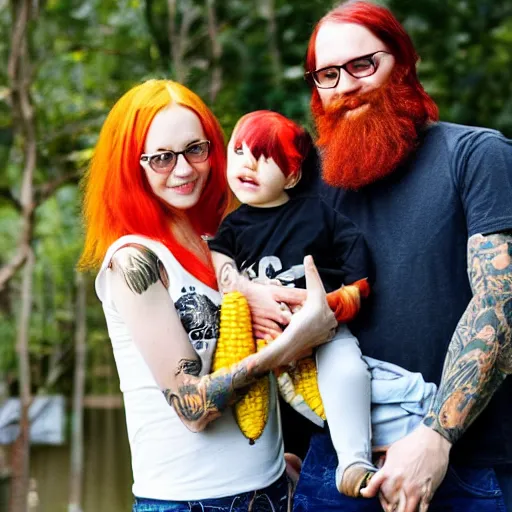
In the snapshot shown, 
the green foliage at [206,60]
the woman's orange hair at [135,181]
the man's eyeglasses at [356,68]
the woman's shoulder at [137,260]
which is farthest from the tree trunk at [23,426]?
the man's eyeglasses at [356,68]

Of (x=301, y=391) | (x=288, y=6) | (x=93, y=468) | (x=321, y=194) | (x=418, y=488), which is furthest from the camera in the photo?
(x=93, y=468)

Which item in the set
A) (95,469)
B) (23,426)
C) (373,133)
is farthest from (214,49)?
(95,469)

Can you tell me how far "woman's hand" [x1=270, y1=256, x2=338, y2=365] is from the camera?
80.7 inches

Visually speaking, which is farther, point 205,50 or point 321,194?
point 205,50

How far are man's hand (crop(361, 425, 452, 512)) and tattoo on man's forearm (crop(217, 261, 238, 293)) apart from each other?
0.55 m

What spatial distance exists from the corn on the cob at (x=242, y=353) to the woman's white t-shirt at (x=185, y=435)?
0.08 ft

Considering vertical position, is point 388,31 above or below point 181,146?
above

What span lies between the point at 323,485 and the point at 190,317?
0.51 m

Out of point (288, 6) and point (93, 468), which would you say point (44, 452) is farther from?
point (288, 6)

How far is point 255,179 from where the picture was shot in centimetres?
218

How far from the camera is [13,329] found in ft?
23.5

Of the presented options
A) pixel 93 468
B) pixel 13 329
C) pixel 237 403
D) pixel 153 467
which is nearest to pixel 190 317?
pixel 237 403

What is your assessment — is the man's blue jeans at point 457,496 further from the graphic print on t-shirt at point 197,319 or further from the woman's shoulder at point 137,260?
the woman's shoulder at point 137,260

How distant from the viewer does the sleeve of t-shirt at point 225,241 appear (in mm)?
2230
